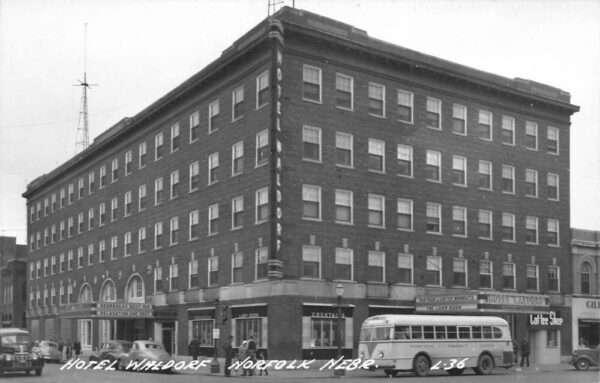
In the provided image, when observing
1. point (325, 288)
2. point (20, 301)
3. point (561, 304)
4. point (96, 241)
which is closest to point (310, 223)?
point (325, 288)

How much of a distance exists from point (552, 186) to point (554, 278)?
6193mm

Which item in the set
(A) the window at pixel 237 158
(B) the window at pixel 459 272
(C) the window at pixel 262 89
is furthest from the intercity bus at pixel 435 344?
(C) the window at pixel 262 89

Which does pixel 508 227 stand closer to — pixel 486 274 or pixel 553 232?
pixel 486 274

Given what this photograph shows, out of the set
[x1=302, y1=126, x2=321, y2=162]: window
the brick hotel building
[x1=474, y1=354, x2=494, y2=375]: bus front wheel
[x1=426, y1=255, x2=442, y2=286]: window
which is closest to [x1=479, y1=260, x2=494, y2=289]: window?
the brick hotel building

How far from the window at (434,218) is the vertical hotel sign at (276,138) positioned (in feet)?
35.5

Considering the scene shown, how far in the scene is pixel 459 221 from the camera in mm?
50688

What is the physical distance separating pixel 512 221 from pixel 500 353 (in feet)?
54.3

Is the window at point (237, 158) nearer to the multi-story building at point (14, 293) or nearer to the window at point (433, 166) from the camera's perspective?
the window at point (433, 166)

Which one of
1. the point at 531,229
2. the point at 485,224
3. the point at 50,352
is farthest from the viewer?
the point at 531,229

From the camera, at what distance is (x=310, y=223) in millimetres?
43812

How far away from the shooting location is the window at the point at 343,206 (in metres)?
45.2

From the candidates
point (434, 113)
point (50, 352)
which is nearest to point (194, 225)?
point (50, 352)

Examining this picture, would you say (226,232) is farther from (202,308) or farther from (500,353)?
(500,353)

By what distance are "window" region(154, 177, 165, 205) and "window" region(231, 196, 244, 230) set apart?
37.3ft
